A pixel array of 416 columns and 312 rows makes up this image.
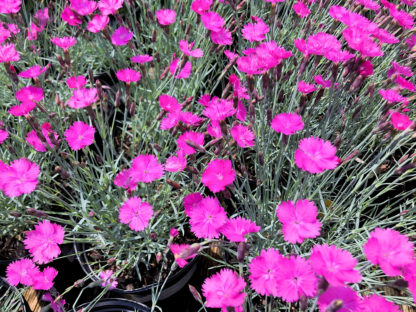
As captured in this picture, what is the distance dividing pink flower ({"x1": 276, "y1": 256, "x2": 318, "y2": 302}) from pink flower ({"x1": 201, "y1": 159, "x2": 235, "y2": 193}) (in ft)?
0.70

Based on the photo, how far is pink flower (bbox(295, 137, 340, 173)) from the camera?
75 cm

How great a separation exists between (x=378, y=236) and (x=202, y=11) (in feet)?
3.08

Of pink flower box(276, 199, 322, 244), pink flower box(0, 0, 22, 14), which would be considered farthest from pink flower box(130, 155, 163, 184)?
pink flower box(0, 0, 22, 14)

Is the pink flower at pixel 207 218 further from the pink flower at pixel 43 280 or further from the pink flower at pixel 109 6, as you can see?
the pink flower at pixel 109 6

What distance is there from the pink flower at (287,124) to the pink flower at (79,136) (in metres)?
0.48

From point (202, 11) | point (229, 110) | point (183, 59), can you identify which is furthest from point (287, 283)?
point (202, 11)

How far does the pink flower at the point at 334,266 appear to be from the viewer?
0.60 meters

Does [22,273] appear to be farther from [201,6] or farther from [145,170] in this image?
[201,6]

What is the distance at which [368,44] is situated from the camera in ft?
3.00

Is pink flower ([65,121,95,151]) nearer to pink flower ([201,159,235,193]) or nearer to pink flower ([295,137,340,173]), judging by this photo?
pink flower ([201,159,235,193])

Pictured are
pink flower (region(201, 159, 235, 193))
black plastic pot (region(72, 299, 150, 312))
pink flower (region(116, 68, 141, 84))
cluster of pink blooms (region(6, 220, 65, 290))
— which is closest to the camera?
pink flower (region(201, 159, 235, 193))

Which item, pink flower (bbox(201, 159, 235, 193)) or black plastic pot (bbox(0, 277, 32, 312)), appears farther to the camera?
black plastic pot (bbox(0, 277, 32, 312))

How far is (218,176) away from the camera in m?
0.82

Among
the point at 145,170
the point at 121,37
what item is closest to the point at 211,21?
the point at 121,37
